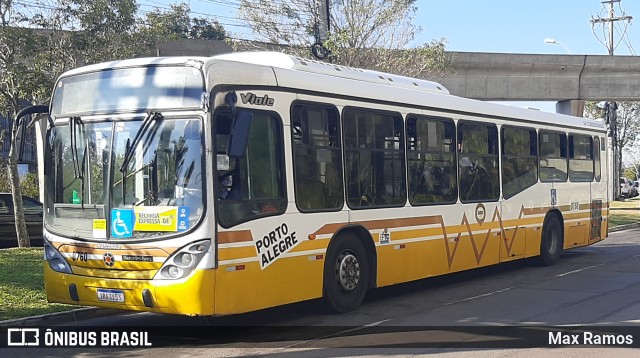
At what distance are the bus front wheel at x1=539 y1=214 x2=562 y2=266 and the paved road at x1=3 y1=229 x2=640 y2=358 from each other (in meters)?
1.83

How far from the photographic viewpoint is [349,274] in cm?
1064

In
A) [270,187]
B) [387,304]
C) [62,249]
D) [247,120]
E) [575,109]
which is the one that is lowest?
[387,304]

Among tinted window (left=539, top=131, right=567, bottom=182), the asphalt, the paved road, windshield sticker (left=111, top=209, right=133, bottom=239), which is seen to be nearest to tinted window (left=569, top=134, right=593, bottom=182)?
tinted window (left=539, top=131, right=567, bottom=182)

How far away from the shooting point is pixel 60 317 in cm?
1022

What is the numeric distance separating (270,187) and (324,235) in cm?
121

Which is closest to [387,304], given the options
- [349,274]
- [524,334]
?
[349,274]

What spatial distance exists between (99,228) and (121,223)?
1.10 ft

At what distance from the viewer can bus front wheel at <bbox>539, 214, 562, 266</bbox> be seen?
16328 mm

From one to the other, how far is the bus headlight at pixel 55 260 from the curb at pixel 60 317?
3.15 feet

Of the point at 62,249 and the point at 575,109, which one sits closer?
the point at 62,249

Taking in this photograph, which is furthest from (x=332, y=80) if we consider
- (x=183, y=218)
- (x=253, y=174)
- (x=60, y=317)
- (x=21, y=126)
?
(x=60, y=317)

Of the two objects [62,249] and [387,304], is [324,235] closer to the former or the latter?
[387,304]

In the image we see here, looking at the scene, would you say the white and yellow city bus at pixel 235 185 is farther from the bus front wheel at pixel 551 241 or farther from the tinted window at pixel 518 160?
the bus front wheel at pixel 551 241

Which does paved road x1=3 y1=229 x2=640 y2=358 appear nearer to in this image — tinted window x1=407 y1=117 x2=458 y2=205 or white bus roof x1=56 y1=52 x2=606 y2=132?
tinted window x1=407 y1=117 x2=458 y2=205
